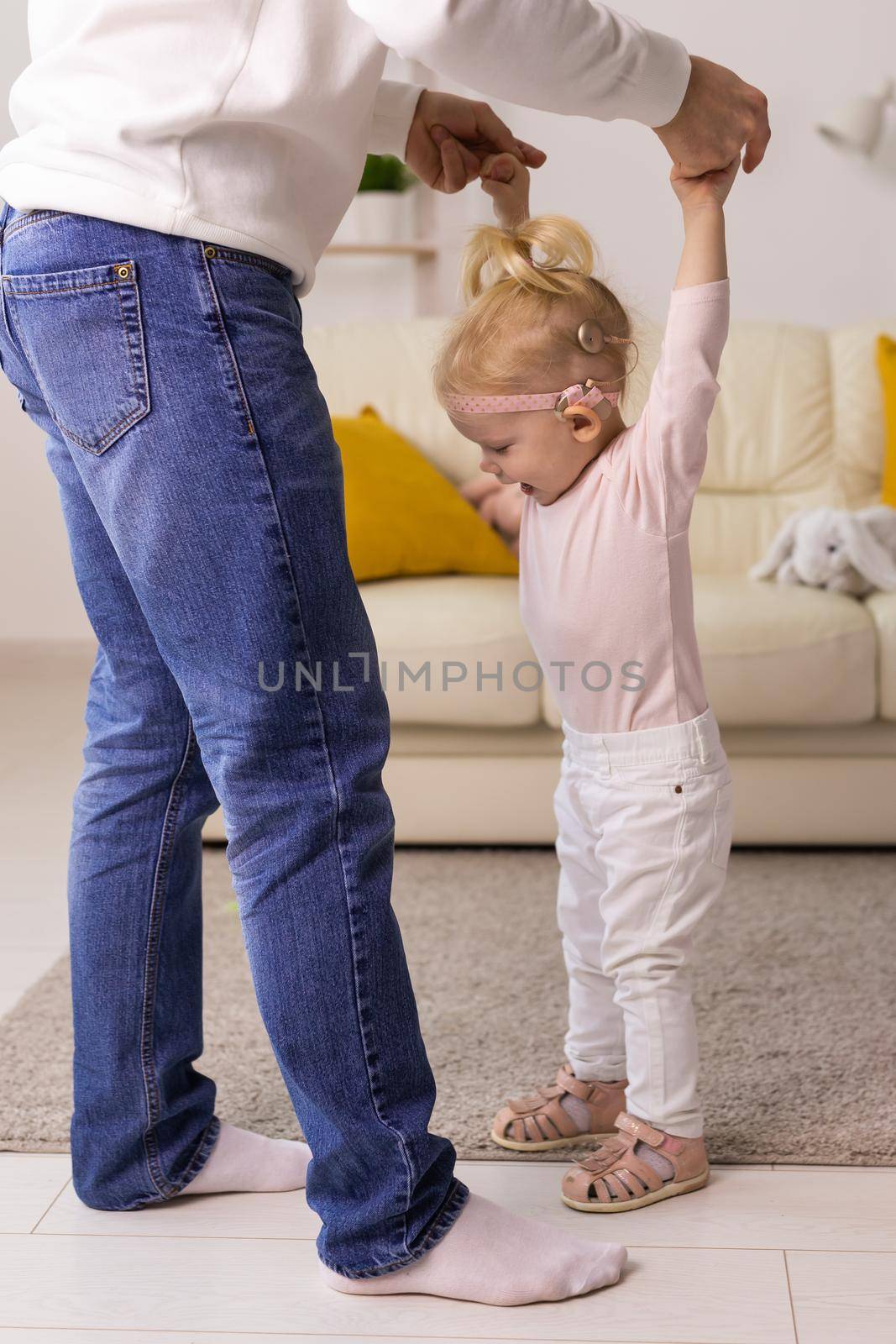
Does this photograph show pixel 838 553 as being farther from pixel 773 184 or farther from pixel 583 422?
pixel 773 184

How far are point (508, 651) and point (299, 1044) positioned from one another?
1.26 meters

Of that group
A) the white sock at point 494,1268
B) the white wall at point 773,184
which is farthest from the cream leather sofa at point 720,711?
the white wall at point 773,184

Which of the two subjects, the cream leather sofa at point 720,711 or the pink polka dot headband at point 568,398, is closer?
the pink polka dot headband at point 568,398

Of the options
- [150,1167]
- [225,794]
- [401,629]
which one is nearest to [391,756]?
[401,629]

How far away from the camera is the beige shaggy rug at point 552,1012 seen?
4.52 ft

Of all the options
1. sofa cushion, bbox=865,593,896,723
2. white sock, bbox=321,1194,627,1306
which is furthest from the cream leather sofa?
white sock, bbox=321,1194,627,1306

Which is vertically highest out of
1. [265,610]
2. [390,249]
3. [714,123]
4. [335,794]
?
[714,123]

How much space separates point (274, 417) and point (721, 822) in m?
0.58

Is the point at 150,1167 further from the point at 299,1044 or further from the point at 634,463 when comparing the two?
the point at 634,463

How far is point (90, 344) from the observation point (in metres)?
0.91

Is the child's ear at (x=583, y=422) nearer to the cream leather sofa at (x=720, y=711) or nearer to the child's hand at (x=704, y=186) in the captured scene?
the child's hand at (x=704, y=186)

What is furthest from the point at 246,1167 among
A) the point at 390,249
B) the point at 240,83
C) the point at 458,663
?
the point at 390,249

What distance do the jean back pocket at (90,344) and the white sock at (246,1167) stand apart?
691mm

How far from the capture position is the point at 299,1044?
3.19 feet
